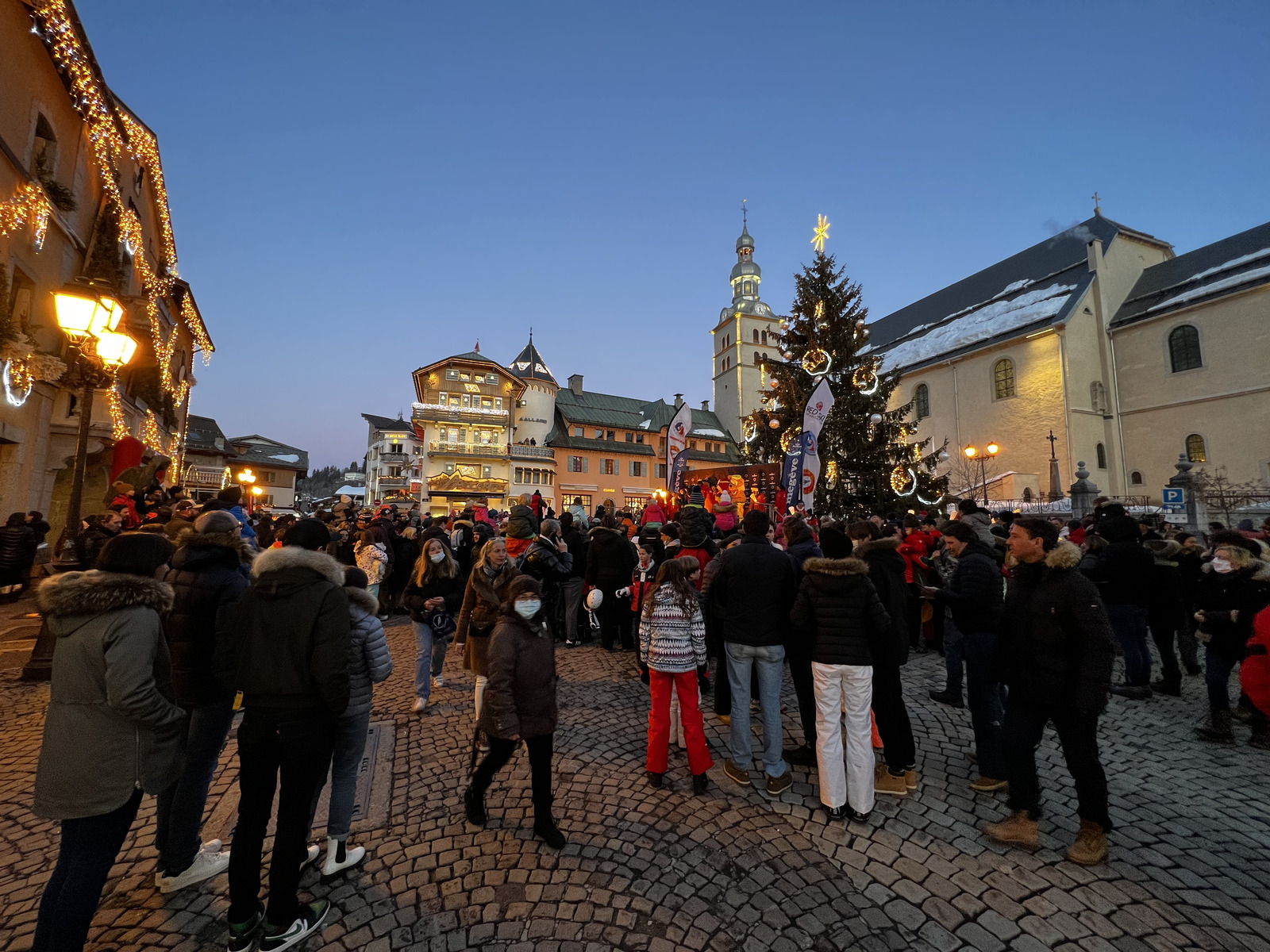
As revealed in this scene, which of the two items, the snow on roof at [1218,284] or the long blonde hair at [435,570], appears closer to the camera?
the long blonde hair at [435,570]

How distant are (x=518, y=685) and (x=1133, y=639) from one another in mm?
7475

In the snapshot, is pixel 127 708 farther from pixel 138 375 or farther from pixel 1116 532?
pixel 138 375

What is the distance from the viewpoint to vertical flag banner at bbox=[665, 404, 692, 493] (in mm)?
14680

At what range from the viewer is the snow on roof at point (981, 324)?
3300 centimetres

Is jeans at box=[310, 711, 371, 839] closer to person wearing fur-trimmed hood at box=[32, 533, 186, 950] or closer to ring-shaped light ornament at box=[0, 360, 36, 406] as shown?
person wearing fur-trimmed hood at box=[32, 533, 186, 950]

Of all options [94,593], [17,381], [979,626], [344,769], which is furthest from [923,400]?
[17,381]

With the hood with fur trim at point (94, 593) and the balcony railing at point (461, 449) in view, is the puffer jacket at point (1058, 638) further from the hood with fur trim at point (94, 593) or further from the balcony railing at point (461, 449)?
the balcony railing at point (461, 449)

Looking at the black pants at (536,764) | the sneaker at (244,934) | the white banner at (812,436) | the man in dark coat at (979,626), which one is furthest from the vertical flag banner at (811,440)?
the sneaker at (244,934)

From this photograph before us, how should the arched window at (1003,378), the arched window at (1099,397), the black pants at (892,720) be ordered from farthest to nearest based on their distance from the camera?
the arched window at (1003,378) < the arched window at (1099,397) < the black pants at (892,720)

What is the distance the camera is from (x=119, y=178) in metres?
14.6

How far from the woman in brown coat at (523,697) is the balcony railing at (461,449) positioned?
3893 cm

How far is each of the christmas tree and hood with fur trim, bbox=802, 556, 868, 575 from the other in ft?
47.7

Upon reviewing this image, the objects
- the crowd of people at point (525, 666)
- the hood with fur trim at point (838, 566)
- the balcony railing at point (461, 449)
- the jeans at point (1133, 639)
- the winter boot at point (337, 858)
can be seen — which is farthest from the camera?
the balcony railing at point (461, 449)

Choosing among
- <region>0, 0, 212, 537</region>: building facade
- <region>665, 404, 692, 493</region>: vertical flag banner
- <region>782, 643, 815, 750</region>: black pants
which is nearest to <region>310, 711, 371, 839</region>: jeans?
<region>782, 643, 815, 750</region>: black pants
